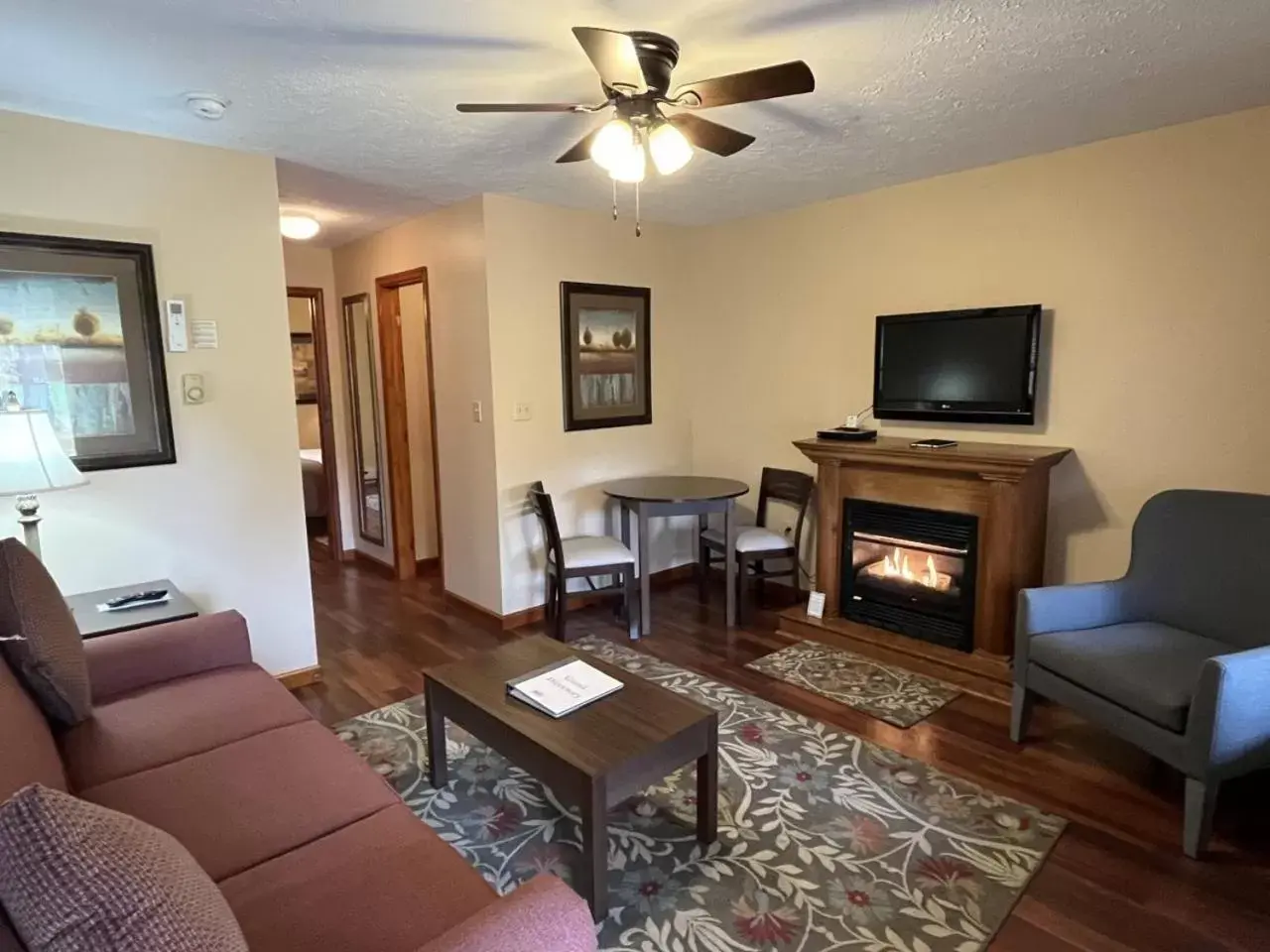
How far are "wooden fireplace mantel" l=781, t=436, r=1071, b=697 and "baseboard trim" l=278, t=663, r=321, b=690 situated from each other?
2607 mm

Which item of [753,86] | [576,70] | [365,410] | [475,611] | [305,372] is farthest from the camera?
[305,372]

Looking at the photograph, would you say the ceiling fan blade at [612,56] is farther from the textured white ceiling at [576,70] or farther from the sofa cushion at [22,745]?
the sofa cushion at [22,745]

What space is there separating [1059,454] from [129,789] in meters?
3.61

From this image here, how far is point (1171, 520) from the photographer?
112 inches

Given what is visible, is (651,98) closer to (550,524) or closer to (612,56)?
(612,56)

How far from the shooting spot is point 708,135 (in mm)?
2303

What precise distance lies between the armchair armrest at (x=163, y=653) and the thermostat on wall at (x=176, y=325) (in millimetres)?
1179

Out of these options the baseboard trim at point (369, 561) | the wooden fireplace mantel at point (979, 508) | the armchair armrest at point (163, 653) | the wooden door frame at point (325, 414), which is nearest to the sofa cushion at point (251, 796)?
the armchair armrest at point (163, 653)

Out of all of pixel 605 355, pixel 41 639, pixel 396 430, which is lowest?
pixel 41 639

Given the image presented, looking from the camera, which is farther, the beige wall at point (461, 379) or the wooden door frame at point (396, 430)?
the wooden door frame at point (396, 430)

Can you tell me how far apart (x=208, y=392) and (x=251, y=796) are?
1.99m

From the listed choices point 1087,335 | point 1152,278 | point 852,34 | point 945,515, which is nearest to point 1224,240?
point 1152,278

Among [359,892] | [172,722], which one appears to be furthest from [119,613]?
[359,892]

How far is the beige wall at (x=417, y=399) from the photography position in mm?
5227
